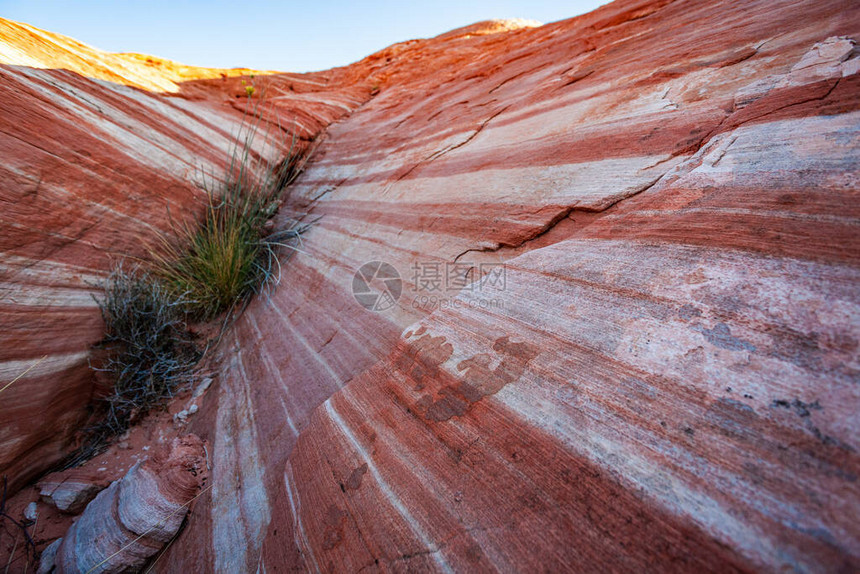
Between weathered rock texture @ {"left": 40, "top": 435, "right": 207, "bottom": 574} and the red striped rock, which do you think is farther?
weathered rock texture @ {"left": 40, "top": 435, "right": 207, "bottom": 574}

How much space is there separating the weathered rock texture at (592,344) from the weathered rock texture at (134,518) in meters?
0.10

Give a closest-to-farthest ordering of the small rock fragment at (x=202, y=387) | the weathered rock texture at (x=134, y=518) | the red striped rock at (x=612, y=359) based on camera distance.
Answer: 1. the red striped rock at (x=612, y=359)
2. the weathered rock texture at (x=134, y=518)
3. the small rock fragment at (x=202, y=387)

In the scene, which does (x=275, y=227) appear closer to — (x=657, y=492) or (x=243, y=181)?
(x=243, y=181)

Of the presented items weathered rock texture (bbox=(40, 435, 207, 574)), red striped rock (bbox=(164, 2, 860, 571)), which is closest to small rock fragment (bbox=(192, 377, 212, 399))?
red striped rock (bbox=(164, 2, 860, 571))

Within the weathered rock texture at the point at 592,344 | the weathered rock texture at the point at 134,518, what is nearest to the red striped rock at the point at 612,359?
the weathered rock texture at the point at 592,344

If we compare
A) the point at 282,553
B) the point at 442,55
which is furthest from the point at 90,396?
the point at 442,55

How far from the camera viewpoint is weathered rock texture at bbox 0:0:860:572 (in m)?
0.68

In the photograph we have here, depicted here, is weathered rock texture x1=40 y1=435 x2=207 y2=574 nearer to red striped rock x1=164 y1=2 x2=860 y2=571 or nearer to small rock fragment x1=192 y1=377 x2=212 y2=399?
red striped rock x1=164 y1=2 x2=860 y2=571

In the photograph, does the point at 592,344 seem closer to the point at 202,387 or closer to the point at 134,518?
the point at 134,518

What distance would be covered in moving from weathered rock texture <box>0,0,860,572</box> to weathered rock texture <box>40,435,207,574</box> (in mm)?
99

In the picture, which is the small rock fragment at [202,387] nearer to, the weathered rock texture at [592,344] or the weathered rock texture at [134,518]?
the weathered rock texture at [592,344]

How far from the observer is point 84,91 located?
2791 millimetres

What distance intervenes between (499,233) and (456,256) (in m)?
0.26

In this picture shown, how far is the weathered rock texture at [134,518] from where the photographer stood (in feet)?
4.63
